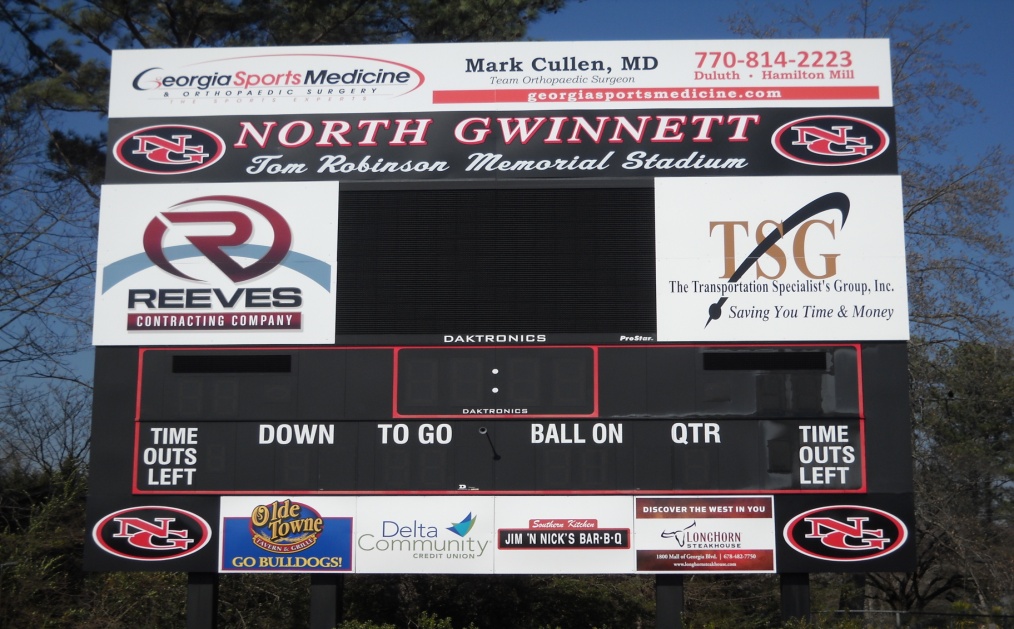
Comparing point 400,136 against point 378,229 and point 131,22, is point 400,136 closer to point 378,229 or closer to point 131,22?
point 378,229

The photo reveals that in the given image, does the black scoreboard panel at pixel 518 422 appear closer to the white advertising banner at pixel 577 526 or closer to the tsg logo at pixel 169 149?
the white advertising banner at pixel 577 526

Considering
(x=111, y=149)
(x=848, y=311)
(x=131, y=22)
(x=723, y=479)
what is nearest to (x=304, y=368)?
(x=111, y=149)

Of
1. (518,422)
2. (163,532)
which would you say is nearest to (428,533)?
(518,422)

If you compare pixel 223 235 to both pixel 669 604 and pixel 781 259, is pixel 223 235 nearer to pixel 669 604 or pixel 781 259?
pixel 781 259

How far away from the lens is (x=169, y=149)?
41.6 feet

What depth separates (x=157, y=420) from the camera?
11.8m

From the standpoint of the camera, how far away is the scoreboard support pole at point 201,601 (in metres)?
12.1

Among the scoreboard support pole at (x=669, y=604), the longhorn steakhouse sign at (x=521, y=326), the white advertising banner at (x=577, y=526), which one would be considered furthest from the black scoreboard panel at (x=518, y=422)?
the scoreboard support pole at (x=669, y=604)

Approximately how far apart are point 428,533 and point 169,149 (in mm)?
5309

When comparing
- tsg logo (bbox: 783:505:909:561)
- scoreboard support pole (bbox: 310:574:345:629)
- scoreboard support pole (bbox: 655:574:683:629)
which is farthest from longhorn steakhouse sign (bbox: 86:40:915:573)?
scoreboard support pole (bbox: 310:574:345:629)

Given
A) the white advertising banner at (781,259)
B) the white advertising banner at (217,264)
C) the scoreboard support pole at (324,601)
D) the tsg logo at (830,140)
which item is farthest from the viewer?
the tsg logo at (830,140)

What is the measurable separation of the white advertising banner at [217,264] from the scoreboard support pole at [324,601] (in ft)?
8.89

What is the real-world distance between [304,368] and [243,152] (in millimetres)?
2702

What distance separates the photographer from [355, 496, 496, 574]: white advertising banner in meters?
11.7
